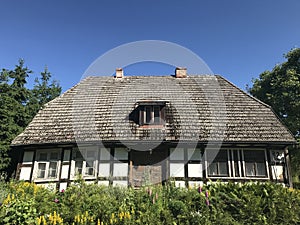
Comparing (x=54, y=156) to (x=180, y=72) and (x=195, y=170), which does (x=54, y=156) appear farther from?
(x=180, y=72)

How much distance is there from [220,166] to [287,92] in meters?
11.8

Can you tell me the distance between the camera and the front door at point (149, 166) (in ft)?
37.4

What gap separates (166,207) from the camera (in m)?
6.43

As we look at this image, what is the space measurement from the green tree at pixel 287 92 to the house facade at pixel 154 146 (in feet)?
22.1

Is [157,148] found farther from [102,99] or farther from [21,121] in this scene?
[21,121]

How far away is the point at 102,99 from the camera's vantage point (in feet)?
45.9

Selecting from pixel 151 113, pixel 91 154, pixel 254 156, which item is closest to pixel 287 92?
pixel 254 156

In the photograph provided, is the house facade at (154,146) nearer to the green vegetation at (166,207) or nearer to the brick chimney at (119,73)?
the green vegetation at (166,207)

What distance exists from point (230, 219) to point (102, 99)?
33.0 ft

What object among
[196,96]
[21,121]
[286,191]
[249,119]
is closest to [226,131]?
[249,119]

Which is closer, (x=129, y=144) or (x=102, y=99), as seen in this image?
(x=129, y=144)

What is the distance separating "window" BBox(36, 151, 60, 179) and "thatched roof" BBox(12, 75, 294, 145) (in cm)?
102

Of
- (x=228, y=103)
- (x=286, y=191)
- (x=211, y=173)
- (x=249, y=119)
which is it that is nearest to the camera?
(x=286, y=191)

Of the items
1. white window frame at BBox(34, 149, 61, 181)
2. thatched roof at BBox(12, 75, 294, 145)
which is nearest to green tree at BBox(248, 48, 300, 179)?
thatched roof at BBox(12, 75, 294, 145)
